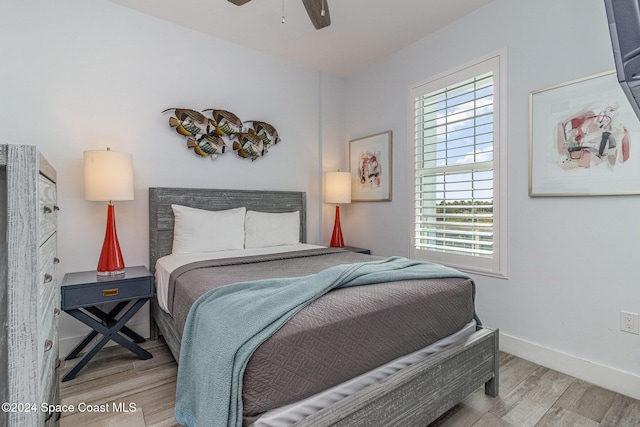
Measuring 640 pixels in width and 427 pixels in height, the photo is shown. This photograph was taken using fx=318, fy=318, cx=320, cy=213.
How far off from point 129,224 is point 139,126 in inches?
32.9

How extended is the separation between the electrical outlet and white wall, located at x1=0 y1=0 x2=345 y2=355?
9.79ft

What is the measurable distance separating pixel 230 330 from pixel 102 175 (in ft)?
5.78

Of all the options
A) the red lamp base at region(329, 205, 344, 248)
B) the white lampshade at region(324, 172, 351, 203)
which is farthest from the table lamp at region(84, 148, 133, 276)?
the red lamp base at region(329, 205, 344, 248)

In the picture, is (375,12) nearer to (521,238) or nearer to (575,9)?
(575,9)

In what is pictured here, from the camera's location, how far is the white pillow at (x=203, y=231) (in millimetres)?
2641

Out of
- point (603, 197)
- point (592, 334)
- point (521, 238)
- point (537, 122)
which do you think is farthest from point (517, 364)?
point (537, 122)

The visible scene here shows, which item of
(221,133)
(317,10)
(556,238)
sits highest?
(317,10)

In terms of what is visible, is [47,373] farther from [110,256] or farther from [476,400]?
[476,400]

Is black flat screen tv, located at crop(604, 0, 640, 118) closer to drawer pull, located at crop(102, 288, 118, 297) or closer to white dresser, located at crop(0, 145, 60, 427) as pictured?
white dresser, located at crop(0, 145, 60, 427)

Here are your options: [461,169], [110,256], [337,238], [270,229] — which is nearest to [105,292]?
[110,256]

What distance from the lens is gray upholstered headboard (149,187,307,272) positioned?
106 inches

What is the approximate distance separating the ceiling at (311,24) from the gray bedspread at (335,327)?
2116 mm

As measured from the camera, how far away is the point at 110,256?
229 cm

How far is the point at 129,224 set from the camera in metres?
2.68
